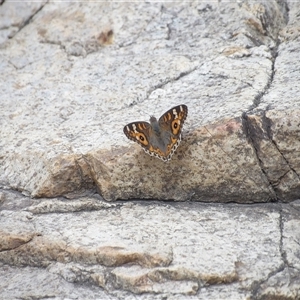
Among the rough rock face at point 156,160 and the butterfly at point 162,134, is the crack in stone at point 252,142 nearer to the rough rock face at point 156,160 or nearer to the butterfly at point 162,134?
the rough rock face at point 156,160

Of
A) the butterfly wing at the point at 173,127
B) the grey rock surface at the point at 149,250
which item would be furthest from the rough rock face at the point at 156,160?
the butterfly wing at the point at 173,127

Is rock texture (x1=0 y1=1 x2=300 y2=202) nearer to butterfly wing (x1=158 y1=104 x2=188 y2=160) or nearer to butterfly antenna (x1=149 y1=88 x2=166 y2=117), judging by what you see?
butterfly antenna (x1=149 y1=88 x2=166 y2=117)

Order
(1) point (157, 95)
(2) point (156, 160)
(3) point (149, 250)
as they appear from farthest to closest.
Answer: (1) point (157, 95)
(2) point (156, 160)
(3) point (149, 250)

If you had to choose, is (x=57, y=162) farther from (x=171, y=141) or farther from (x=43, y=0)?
Result: (x=43, y=0)

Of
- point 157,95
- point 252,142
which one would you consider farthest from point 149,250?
point 157,95

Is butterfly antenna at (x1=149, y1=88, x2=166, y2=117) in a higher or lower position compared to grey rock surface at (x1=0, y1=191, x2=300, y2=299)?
higher

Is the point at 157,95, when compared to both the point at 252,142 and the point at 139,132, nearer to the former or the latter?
the point at 139,132

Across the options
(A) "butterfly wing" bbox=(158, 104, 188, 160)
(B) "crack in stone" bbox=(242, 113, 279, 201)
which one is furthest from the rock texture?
(A) "butterfly wing" bbox=(158, 104, 188, 160)
